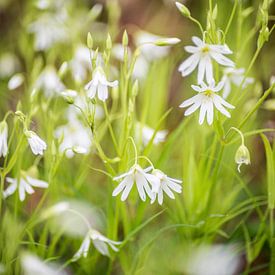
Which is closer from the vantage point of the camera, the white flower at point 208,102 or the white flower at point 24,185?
the white flower at point 208,102

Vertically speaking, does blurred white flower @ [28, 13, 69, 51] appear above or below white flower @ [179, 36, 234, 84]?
below

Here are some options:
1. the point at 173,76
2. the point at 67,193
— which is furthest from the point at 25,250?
the point at 173,76

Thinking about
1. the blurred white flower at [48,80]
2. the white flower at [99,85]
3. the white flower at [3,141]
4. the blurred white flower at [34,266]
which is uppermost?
the white flower at [99,85]

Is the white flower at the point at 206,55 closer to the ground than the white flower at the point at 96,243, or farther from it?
farther from it

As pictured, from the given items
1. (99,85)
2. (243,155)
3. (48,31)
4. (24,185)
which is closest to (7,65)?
(48,31)

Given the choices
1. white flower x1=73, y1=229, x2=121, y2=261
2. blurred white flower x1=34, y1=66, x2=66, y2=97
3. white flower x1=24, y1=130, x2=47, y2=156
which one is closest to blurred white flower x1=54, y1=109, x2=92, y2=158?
blurred white flower x1=34, y1=66, x2=66, y2=97

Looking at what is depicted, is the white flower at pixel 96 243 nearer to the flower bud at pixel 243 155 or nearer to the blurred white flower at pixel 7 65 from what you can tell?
the flower bud at pixel 243 155

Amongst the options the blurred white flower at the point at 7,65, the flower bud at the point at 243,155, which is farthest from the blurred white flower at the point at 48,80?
the flower bud at the point at 243,155

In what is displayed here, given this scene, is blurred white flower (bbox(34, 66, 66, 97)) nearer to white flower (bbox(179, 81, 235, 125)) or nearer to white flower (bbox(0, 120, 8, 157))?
white flower (bbox(0, 120, 8, 157))
